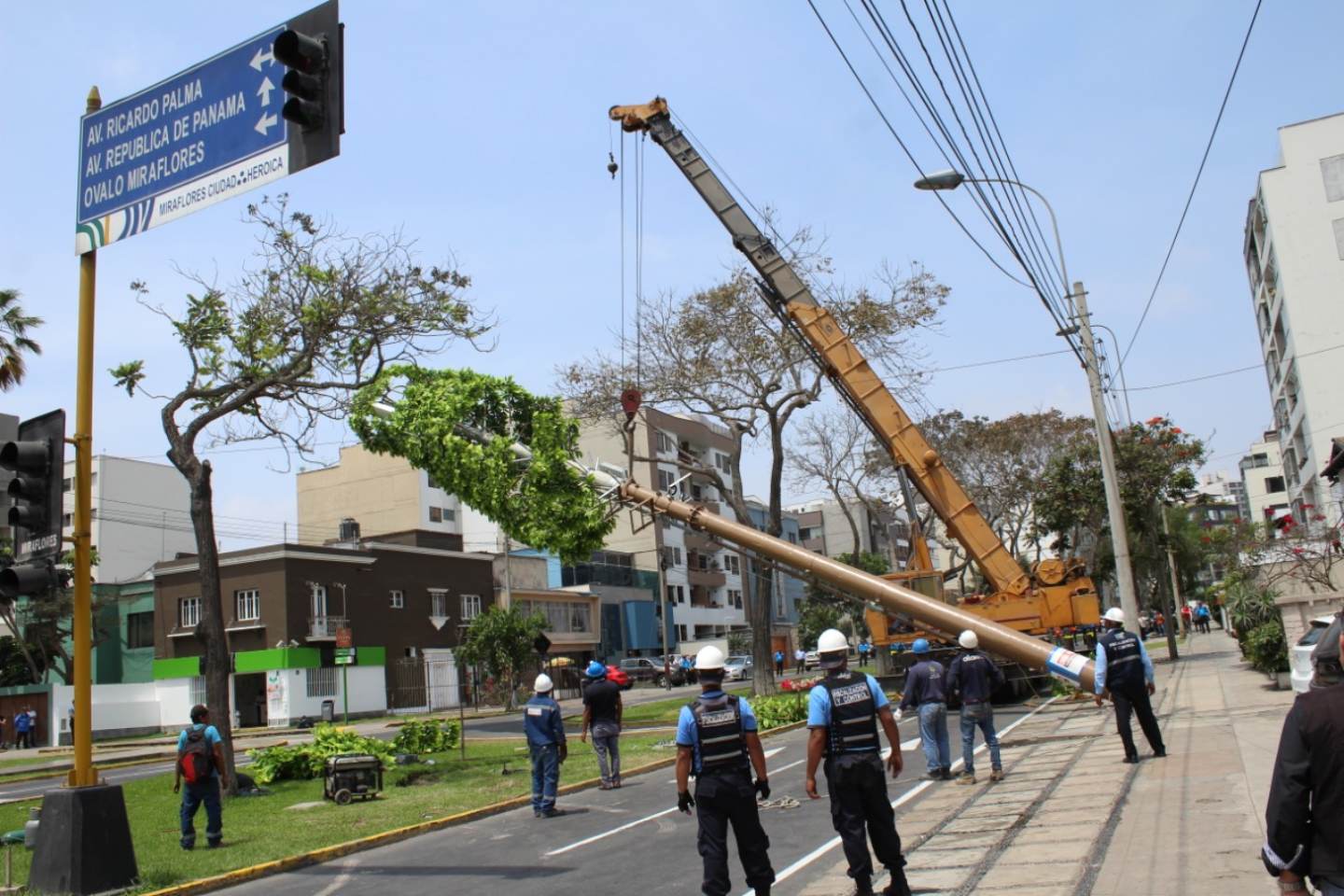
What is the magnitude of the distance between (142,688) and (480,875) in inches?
1710

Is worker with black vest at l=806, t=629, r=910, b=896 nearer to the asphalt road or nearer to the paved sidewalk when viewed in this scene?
the paved sidewalk

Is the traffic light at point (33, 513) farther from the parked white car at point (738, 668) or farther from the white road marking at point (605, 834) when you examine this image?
the parked white car at point (738, 668)

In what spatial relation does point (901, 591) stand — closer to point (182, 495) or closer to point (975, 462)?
point (975, 462)

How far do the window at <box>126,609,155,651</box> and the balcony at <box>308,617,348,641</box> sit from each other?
1073cm

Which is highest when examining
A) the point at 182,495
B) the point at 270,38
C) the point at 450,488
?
the point at 182,495

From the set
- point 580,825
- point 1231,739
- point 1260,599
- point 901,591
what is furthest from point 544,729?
point 1260,599

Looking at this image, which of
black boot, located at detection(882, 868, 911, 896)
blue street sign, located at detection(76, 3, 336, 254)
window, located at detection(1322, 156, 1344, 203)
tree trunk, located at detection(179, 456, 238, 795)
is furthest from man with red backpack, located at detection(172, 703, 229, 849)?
window, located at detection(1322, 156, 1344, 203)

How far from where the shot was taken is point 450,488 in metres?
22.4

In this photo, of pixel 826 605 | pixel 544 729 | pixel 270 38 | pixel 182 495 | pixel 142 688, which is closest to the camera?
pixel 270 38

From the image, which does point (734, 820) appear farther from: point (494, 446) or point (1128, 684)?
point (494, 446)

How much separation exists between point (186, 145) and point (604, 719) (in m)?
9.45

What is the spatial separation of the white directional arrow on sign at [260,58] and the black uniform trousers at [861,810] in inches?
271

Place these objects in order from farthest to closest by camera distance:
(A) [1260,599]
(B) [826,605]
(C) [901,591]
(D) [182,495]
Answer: (B) [826,605] < (D) [182,495] < (A) [1260,599] < (C) [901,591]

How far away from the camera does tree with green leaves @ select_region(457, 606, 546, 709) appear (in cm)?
4134
